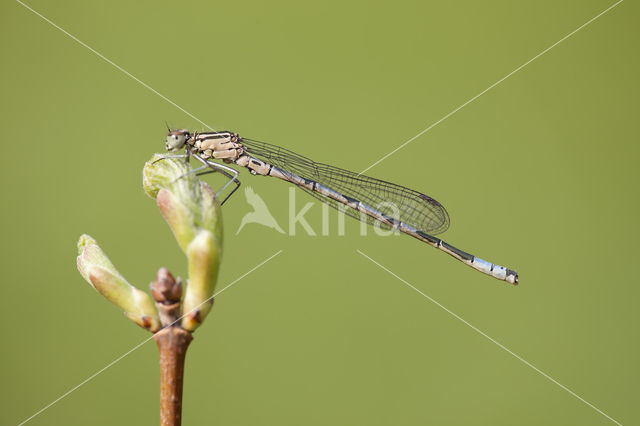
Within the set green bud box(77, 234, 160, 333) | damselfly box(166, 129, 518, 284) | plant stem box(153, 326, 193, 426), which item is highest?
damselfly box(166, 129, 518, 284)

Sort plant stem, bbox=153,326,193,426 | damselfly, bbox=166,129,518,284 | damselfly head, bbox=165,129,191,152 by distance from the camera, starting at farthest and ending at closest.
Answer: damselfly, bbox=166,129,518,284 < damselfly head, bbox=165,129,191,152 < plant stem, bbox=153,326,193,426

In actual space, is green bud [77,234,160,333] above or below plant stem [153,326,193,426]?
above

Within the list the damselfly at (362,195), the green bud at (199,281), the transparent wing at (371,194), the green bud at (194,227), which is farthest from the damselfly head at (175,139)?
the green bud at (199,281)

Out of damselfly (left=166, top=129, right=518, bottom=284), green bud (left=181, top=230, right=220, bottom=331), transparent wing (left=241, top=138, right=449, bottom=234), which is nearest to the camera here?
green bud (left=181, top=230, right=220, bottom=331)

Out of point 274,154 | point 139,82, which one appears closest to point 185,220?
point 274,154

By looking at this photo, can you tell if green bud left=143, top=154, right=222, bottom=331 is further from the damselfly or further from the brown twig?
the damselfly

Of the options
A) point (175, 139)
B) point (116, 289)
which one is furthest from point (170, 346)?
point (175, 139)

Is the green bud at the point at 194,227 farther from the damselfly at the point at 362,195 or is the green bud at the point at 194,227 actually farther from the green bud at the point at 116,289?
the damselfly at the point at 362,195

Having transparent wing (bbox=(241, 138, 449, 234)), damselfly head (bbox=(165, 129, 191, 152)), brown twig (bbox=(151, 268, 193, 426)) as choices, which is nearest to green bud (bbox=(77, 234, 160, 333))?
brown twig (bbox=(151, 268, 193, 426))
